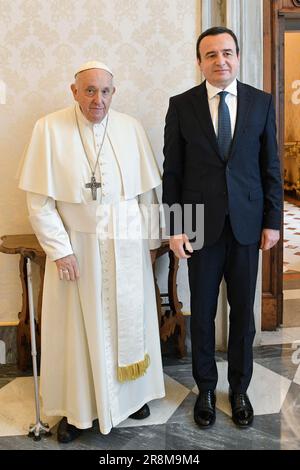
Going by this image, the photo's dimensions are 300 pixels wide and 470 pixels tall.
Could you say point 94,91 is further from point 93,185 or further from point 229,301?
point 229,301

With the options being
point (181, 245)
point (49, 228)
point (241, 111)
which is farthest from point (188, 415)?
point (241, 111)

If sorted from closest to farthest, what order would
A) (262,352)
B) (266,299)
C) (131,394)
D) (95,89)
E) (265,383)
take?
(95,89), (131,394), (265,383), (262,352), (266,299)

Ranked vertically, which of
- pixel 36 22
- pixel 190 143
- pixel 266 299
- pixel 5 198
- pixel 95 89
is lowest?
pixel 266 299

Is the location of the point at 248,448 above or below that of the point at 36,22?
below

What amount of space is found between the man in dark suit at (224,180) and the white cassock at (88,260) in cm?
20

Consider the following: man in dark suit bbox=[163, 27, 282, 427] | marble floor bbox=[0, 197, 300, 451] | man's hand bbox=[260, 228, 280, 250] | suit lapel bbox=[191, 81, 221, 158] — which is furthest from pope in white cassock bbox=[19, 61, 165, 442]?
man's hand bbox=[260, 228, 280, 250]

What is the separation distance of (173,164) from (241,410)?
125cm

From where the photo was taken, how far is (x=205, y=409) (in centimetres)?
282

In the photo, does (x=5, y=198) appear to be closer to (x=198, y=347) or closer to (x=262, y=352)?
(x=198, y=347)

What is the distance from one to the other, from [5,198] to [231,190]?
4.91 ft

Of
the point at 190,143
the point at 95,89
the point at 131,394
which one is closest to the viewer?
the point at 95,89

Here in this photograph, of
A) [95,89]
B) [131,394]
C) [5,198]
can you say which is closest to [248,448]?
[131,394]

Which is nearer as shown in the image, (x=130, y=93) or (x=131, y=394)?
(x=131, y=394)

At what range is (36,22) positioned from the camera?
3.25 m
